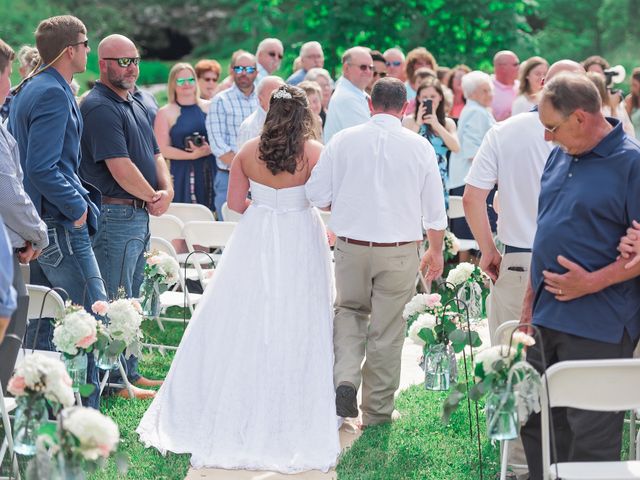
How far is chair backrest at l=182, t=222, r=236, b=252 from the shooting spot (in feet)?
24.8

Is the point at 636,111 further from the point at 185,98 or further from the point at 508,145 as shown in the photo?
the point at 508,145

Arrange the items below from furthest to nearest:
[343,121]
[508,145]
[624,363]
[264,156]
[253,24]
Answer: [253,24]
[343,121]
[264,156]
[508,145]
[624,363]

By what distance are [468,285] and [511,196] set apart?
776mm

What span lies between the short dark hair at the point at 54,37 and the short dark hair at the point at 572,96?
9.26 ft

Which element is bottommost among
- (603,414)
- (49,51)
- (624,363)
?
(603,414)

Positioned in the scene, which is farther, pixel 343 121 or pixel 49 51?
pixel 343 121

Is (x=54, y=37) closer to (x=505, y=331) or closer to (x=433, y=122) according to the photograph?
(x=505, y=331)

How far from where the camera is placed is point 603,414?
434 cm

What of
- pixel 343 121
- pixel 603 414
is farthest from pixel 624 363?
pixel 343 121

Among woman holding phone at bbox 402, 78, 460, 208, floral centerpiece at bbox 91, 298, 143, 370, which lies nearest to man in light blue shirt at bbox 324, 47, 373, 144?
woman holding phone at bbox 402, 78, 460, 208

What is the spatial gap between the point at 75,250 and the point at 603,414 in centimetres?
298

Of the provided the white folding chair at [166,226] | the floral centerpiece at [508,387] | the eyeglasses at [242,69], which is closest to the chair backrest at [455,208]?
the eyeglasses at [242,69]

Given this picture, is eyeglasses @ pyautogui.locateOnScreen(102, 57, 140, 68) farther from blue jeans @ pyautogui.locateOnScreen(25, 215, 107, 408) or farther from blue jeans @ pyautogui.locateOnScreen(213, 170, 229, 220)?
blue jeans @ pyautogui.locateOnScreen(213, 170, 229, 220)

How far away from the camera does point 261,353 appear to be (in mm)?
5977
